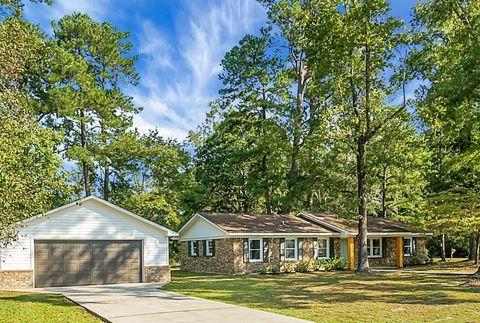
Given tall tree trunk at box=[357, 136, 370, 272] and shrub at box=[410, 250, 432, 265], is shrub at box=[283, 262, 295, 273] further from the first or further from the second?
shrub at box=[410, 250, 432, 265]

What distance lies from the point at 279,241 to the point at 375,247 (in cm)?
780

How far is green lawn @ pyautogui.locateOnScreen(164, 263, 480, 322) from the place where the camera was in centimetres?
1207

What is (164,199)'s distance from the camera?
33781mm

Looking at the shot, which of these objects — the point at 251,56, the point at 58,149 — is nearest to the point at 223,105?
the point at 251,56

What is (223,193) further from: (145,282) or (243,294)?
(243,294)

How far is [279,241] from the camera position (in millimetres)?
28484

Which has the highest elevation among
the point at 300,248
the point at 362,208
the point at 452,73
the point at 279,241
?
the point at 452,73

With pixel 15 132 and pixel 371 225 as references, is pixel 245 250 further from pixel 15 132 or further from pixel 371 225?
pixel 15 132

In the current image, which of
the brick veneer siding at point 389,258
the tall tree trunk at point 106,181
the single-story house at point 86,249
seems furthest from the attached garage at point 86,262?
the brick veneer siding at point 389,258

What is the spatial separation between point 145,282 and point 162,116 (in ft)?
68.2

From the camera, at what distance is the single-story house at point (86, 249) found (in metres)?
20.0

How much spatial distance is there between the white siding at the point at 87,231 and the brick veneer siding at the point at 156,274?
0.19 m

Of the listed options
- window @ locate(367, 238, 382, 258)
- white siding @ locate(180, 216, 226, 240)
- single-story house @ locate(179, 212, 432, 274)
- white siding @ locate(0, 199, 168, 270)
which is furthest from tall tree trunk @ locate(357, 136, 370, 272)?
white siding @ locate(0, 199, 168, 270)

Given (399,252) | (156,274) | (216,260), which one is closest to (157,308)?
(156,274)
